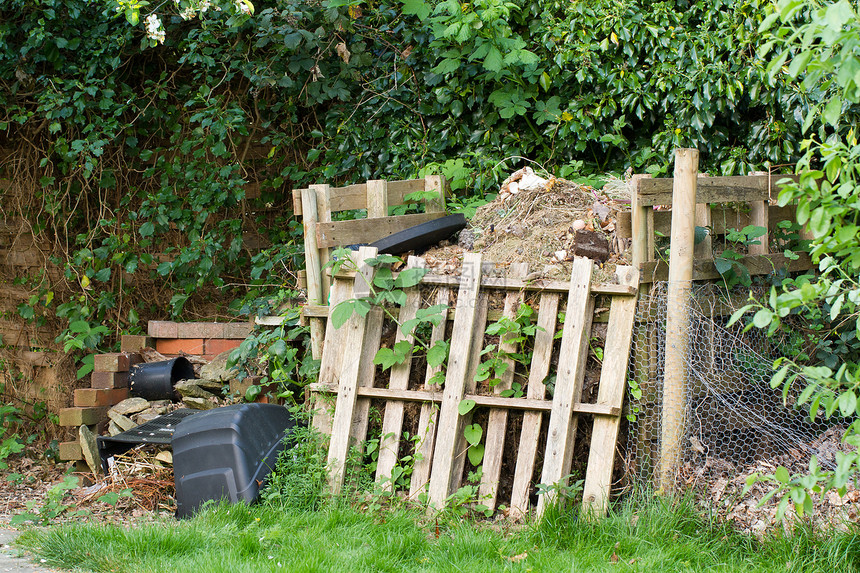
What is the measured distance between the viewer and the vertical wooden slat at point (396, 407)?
3854 millimetres

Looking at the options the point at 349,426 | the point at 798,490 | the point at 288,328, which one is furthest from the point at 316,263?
the point at 798,490

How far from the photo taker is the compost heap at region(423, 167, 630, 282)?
398 cm

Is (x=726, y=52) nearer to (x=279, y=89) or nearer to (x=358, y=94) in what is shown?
(x=358, y=94)

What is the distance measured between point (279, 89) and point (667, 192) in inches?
146

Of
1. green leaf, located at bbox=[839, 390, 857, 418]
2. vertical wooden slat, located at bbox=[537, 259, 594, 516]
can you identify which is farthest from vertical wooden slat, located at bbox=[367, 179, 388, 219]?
green leaf, located at bbox=[839, 390, 857, 418]

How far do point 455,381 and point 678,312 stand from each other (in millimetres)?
1130

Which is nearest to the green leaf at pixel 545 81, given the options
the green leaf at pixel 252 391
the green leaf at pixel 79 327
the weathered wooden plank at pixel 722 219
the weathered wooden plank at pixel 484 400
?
the weathered wooden plank at pixel 722 219

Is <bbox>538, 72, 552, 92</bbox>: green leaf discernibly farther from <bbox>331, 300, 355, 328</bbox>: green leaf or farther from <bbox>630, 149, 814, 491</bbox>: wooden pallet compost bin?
<bbox>331, 300, 355, 328</bbox>: green leaf

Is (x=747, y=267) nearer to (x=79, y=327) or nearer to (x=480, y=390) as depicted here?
(x=480, y=390)

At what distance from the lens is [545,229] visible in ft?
14.0

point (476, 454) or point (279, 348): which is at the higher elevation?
point (279, 348)

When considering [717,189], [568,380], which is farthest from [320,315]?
[717,189]

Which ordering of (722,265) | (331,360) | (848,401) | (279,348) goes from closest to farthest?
(848,401), (722,265), (331,360), (279,348)

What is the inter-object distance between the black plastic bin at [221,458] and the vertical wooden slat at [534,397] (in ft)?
4.31
